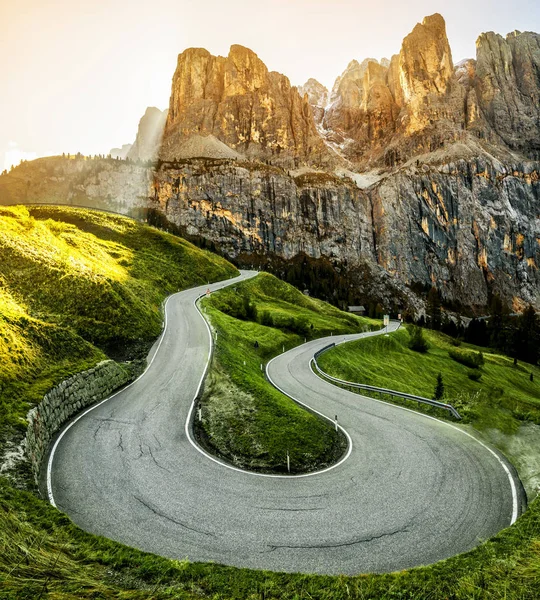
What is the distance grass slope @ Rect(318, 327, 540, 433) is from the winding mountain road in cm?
485

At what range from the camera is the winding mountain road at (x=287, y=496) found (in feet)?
35.6

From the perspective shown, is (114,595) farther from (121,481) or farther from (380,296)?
(380,296)

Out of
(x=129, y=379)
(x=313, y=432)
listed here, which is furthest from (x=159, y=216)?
(x=313, y=432)

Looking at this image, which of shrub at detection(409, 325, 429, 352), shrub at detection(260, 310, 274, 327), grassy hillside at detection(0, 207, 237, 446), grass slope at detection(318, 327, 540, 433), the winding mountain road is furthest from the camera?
shrub at detection(409, 325, 429, 352)

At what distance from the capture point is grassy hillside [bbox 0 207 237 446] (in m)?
20.2

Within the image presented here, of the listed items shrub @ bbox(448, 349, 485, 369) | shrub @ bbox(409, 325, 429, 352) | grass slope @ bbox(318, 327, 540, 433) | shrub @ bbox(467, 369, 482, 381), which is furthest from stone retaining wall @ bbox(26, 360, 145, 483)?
shrub @ bbox(448, 349, 485, 369)

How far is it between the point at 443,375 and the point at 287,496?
1840 inches

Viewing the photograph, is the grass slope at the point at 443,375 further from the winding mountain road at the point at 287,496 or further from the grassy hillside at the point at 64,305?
the grassy hillside at the point at 64,305

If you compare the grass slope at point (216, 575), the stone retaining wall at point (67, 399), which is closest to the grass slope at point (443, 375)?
the grass slope at point (216, 575)

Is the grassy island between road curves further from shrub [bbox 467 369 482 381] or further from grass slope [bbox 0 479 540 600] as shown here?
shrub [bbox 467 369 482 381]

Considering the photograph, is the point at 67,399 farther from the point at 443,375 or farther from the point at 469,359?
the point at 469,359

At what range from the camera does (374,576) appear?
9.25 m

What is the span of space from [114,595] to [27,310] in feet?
99.5

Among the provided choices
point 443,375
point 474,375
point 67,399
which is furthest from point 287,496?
point 474,375
